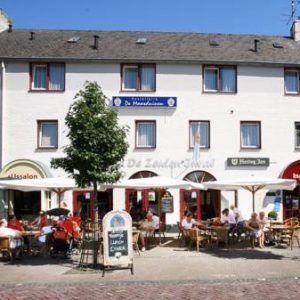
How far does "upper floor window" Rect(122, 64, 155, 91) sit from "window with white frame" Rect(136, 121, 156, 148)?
1.68 m

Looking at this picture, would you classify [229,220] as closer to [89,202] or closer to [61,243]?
[61,243]

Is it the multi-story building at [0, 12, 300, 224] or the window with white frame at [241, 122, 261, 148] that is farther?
the window with white frame at [241, 122, 261, 148]

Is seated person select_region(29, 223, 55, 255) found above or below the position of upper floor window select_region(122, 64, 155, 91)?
below

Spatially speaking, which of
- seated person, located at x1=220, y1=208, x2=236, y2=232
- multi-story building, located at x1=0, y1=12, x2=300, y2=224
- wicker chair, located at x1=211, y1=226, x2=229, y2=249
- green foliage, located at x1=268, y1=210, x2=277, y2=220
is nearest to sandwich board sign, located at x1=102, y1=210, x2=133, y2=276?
wicker chair, located at x1=211, y1=226, x2=229, y2=249

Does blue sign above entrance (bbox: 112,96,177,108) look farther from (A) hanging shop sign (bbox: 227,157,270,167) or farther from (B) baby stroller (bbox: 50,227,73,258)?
(B) baby stroller (bbox: 50,227,73,258)

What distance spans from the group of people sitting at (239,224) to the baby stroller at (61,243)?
4.30 m

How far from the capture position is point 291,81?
86.5ft

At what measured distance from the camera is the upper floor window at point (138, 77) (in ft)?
83.6

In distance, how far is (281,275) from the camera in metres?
12.3

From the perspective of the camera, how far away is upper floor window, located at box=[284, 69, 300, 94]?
86.2 feet

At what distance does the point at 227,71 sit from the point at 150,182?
1003 centimetres

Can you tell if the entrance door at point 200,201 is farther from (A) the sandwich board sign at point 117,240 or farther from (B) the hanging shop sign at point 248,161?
(A) the sandwich board sign at point 117,240

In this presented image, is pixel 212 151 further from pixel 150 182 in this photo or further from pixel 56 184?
pixel 56 184

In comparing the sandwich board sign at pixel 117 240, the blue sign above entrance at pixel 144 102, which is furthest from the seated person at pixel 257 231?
the blue sign above entrance at pixel 144 102
